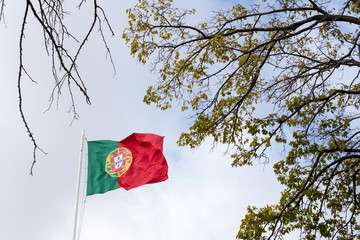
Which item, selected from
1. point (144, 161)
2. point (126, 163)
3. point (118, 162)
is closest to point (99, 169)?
point (118, 162)

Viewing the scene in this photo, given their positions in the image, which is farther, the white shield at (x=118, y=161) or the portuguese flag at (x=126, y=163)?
the white shield at (x=118, y=161)

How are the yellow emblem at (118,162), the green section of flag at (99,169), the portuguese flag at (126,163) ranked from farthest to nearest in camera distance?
the yellow emblem at (118,162) < the portuguese flag at (126,163) < the green section of flag at (99,169)

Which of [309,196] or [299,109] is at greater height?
[299,109]

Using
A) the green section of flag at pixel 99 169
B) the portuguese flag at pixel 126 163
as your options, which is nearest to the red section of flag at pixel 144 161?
the portuguese flag at pixel 126 163

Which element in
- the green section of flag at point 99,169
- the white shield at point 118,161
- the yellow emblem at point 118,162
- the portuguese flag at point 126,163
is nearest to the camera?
the green section of flag at point 99,169

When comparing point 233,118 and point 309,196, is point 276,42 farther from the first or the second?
point 309,196

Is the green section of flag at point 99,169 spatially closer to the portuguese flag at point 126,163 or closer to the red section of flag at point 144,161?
the portuguese flag at point 126,163

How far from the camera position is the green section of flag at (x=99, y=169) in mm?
12643

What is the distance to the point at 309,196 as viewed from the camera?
32.0 ft

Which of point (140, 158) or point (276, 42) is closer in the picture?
point (276, 42)

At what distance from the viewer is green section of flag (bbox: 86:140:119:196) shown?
12643mm

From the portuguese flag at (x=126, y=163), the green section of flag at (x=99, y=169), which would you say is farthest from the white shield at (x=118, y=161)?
the green section of flag at (x=99, y=169)

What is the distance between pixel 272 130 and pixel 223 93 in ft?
4.90

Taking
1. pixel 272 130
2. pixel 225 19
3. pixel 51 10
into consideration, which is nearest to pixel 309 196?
pixel 272 130
